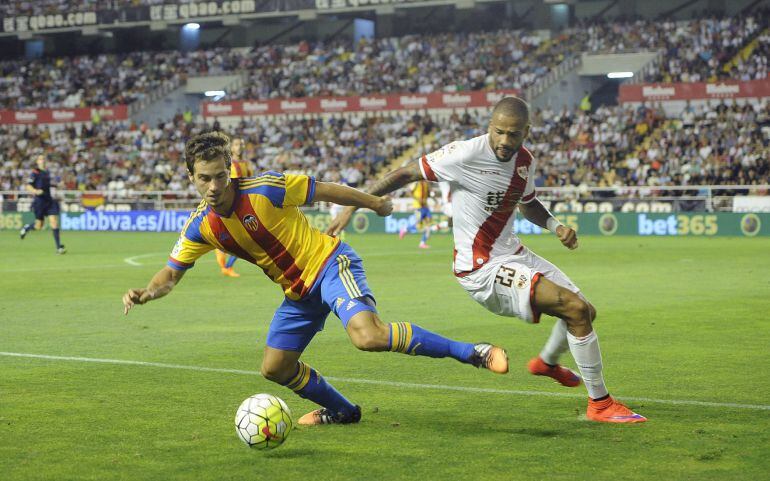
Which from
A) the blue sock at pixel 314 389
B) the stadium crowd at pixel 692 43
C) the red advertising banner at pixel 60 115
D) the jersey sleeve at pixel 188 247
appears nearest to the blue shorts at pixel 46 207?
the jersey sleeve at pixel 188 247

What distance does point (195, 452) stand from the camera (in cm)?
603

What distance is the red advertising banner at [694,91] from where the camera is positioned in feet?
129

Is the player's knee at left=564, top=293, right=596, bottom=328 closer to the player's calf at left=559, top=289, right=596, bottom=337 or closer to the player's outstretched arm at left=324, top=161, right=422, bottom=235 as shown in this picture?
the player's calf at left=559, top=289, right=596, bottom=337

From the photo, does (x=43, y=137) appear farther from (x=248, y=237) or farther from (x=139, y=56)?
(x=248, y=237)

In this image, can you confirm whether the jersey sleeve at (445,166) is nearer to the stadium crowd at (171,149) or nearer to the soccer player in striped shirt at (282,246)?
the soccer player in striped shirt at (282,246)

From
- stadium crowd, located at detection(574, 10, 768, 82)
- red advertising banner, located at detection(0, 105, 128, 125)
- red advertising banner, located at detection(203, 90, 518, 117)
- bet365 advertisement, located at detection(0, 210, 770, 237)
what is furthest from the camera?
red advertising banner, located at detection(0, 105, 128, 125)

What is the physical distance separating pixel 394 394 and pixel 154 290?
2141 millimetres

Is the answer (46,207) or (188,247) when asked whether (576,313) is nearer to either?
(188,247)

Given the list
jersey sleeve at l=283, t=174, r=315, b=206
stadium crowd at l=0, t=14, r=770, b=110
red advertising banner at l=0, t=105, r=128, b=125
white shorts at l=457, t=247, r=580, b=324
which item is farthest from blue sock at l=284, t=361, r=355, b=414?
red advertising banner at l=0, t=105, r=128, b=125

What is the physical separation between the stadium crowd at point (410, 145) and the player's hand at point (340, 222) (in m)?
28.9

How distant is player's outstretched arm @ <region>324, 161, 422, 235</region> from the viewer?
22.6ft

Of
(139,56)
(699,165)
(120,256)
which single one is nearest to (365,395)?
(120,256)

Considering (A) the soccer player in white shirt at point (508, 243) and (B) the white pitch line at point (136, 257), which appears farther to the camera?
(B) the white pitch line at point (136, 257)

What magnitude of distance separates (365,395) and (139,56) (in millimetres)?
54406
